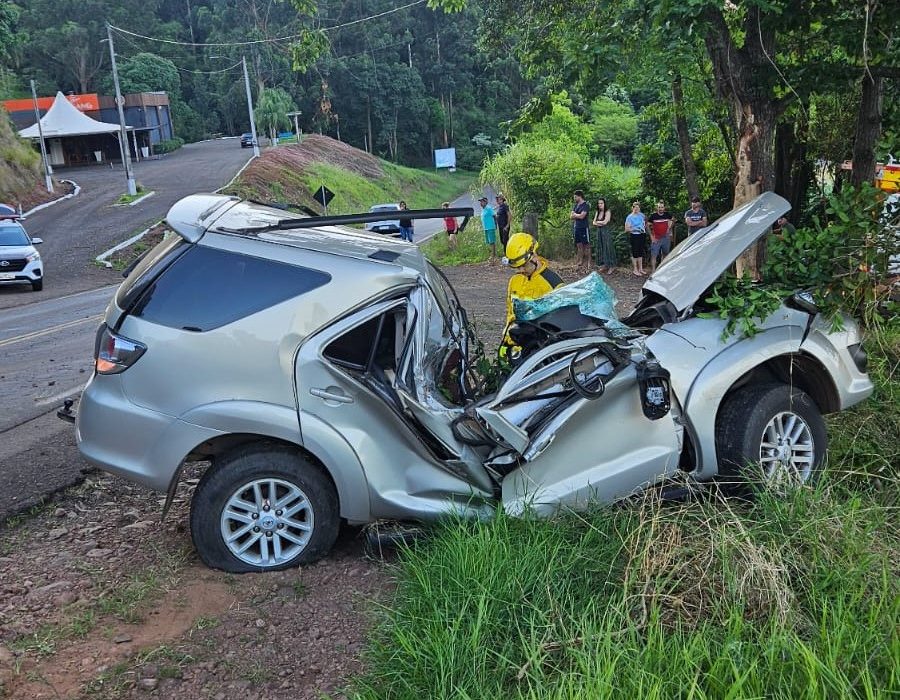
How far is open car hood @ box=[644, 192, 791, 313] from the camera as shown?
478cm

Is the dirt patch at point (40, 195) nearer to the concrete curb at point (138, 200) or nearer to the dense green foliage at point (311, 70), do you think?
the concrete curb at point (138, 200)

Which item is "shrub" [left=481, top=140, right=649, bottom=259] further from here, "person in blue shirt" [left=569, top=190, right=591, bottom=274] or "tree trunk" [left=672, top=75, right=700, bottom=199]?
"tree trunk" [left=672, top=75, right=700, bottom=199]

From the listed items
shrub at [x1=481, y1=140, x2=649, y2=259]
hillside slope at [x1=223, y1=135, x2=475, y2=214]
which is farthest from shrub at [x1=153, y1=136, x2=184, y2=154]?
shrub at [x1=481, y1=140, x2=649, y2=259]

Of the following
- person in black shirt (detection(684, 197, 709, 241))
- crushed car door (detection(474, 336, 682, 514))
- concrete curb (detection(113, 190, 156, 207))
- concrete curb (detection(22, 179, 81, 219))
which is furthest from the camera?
concrete curb (detection(113, 190, 156, 207))

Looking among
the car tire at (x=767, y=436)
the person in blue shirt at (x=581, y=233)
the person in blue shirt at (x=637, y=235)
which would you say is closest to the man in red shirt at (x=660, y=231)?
the person in blue shirt at (x=637, y=235)

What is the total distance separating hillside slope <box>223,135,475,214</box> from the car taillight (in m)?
29.1

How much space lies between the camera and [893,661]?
2807mm

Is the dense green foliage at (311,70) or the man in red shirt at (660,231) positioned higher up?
the dense green foliage at (311,70)

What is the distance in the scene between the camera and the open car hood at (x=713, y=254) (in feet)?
15.7

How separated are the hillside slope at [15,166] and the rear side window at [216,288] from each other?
37.7 metres

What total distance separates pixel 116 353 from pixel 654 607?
2.99m

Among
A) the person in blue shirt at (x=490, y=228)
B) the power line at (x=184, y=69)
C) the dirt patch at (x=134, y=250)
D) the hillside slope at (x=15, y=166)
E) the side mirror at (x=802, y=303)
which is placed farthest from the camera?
the power line at (x=184, y=69)

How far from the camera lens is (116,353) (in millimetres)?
4406

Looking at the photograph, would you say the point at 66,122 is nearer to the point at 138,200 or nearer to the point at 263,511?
the point at 138,200
